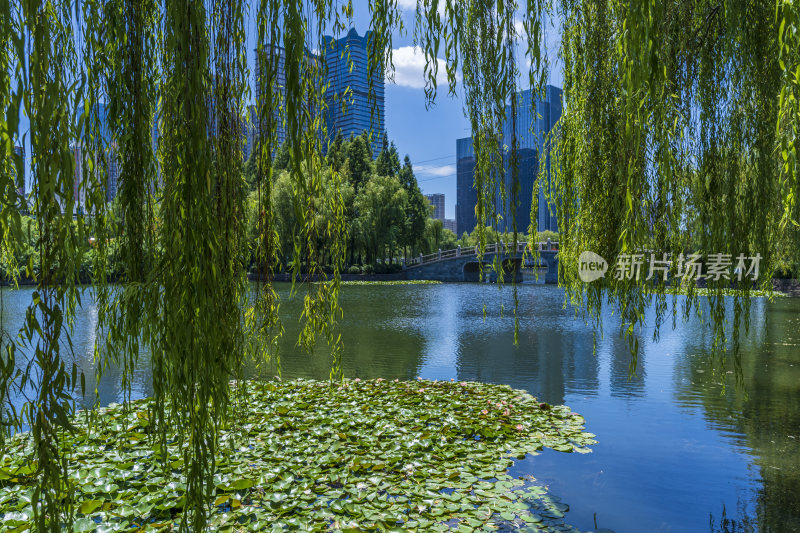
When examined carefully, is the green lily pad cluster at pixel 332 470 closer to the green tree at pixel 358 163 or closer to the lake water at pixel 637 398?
the lake water at pixel 637 398

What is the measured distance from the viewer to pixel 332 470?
328 centimetres

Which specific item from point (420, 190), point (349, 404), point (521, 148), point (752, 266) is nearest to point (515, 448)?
point (349, 404)

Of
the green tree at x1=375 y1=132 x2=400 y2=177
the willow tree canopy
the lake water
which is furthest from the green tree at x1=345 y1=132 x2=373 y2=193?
the willow tree canopy

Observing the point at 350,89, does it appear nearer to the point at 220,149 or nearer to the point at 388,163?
the point at 220,149

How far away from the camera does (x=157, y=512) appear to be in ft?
8.75

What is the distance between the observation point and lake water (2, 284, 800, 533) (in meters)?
3.33

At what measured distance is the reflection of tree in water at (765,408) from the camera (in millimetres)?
3322

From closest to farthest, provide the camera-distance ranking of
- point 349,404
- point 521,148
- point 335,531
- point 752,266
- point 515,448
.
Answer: point 335,531 < point 521,148 < point 752,266 < point 515,448 < point 349,404

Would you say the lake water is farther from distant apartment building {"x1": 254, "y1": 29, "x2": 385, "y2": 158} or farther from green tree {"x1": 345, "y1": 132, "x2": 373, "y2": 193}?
green tree {"x1": 345, "y1": 132, "x2": 373, "y2": 193}

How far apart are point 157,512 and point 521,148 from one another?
8.08ft

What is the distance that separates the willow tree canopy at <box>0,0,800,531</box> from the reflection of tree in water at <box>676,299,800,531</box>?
1.20 m

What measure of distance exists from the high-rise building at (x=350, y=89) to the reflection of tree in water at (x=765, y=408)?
2.39 meters

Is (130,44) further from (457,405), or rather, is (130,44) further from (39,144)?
(457,405)

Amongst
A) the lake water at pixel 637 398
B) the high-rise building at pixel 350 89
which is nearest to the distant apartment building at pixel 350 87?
the high-rise building at pixel 350 89
